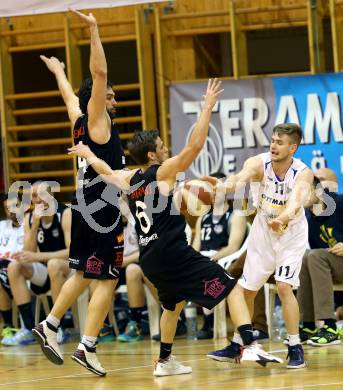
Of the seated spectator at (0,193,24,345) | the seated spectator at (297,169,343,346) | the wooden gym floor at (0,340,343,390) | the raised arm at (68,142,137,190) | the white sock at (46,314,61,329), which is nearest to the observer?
the wooden gym floor at (0,340,343,390)

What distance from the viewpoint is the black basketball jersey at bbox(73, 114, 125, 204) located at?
586 centimetres

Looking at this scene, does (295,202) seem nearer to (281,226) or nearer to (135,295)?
(281,226)

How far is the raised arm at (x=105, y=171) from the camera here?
18.5ft

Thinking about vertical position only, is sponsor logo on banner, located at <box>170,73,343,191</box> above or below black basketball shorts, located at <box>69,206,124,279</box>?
above

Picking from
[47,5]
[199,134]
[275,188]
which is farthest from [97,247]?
[47,5]

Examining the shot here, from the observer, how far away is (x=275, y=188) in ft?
19.8

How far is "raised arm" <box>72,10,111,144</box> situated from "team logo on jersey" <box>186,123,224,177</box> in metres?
3.99

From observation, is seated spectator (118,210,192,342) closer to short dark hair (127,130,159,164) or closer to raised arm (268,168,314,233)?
raised arm (268,168,314,233)

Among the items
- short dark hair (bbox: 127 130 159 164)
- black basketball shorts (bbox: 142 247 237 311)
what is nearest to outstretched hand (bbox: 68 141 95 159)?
short dark hair (bbox: 127 130 159 164)

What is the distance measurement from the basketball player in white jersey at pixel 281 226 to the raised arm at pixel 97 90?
0.92m

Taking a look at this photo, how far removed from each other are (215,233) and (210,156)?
174 cm

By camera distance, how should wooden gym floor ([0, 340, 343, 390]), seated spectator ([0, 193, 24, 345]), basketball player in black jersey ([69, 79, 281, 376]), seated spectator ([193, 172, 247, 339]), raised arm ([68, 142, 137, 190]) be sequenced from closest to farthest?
wooden gym floor ([0, 340, 343, 390]) < basketball player in black jersey ([69, 79, 281, 376]) < raised arm ([68, 142, 137, 190]) < seated spectator ([193, 172, 247, 339]) < seated spectator ([0, 193, 24, 345])

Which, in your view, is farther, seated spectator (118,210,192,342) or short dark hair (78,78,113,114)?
seated spectator (118,210,192,342)

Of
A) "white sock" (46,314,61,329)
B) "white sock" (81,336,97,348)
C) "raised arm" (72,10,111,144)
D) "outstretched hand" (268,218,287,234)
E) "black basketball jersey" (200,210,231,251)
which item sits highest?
"raised arm" (72,10,111,144)
